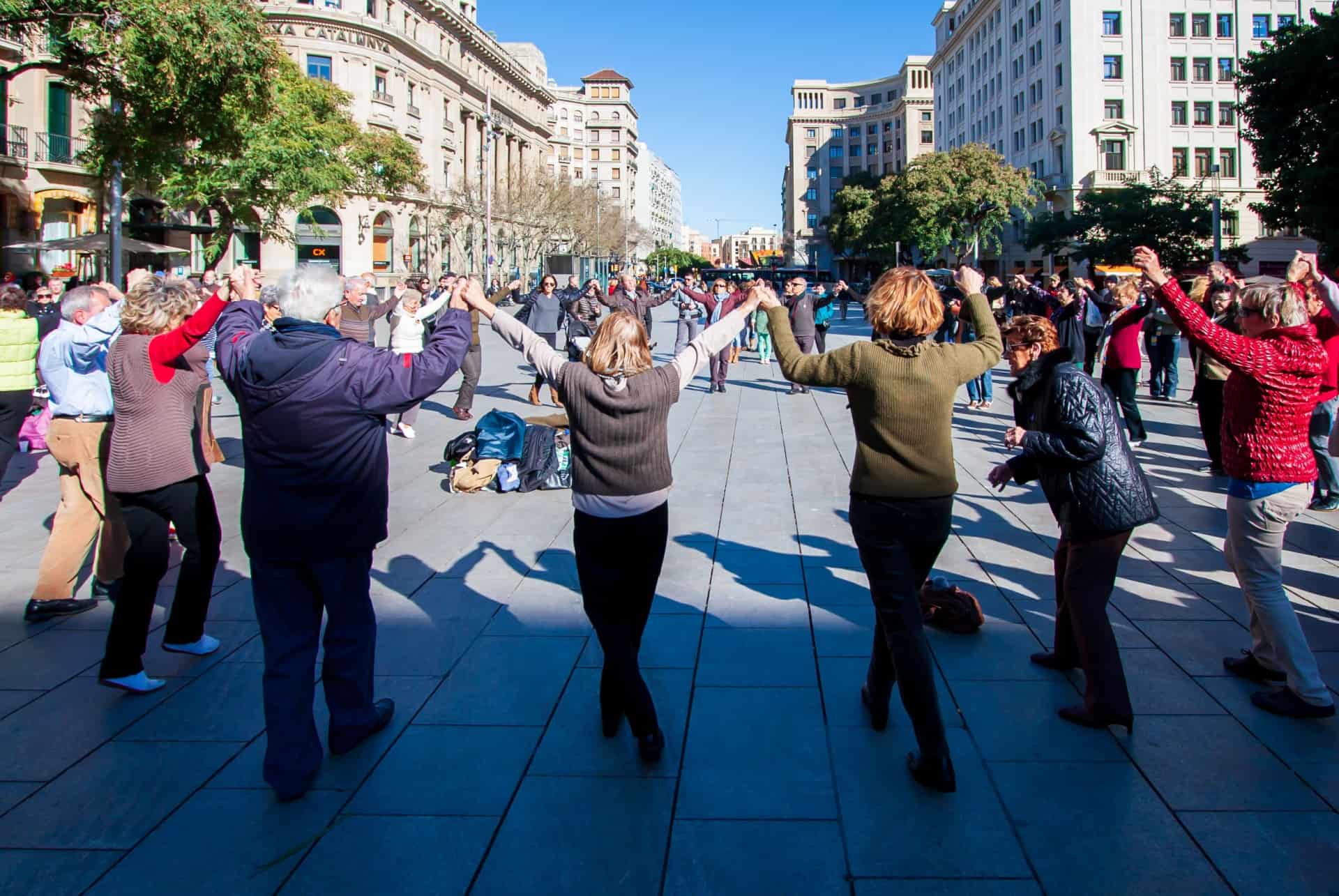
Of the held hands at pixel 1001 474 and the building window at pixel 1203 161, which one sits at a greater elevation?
the building window at pixel 1203 161

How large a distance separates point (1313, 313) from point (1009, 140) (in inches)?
2671

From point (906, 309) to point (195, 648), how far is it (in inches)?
145

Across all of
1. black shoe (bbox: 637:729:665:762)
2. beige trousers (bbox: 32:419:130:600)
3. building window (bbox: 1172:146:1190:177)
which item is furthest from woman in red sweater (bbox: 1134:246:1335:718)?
building window (bbox: 1172:146:1190:177)

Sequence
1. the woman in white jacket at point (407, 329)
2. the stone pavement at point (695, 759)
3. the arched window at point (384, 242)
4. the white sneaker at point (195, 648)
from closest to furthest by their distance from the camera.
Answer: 1. the stone pavement at point (695, 759)
2. the white sneaker at point (195, 648)
3. the woman in white jacket at point (407, 329)
4. the arched window at point (384, 242)

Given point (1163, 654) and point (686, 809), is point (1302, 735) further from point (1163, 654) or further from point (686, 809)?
point (686, 809)

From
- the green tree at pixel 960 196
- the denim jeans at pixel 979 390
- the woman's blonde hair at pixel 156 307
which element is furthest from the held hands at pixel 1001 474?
the green tree at pixel 960 196

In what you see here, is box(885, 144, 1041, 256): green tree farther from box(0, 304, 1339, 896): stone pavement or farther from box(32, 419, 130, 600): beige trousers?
box(32, 419, 130, 600): beige trousers

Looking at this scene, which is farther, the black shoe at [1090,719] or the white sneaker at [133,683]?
the white sneaker at [133,683]

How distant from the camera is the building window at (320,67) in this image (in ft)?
172

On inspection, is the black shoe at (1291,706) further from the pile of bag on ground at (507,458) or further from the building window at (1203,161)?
the building window at (1203,161)

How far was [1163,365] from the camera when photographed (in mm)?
14461

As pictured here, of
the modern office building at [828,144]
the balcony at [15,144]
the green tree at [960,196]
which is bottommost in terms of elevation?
the balcony at [15,144]

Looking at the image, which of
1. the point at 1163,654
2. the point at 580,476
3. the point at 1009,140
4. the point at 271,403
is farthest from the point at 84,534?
the point at 1009,140

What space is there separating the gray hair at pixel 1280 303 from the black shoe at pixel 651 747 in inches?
124
